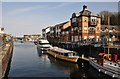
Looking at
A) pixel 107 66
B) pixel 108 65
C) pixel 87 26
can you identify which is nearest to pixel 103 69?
pixel 107 66

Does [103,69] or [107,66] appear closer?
[107,66]

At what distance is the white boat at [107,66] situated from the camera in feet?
85.5

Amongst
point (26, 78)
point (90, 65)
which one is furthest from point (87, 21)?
point (26, 78)

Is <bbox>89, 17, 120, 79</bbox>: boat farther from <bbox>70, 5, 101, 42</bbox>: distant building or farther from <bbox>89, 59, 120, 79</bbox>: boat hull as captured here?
<bbox>70, 5, 101, 42</bbox>: distant building

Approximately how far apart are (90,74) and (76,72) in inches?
105

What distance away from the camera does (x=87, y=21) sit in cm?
6494

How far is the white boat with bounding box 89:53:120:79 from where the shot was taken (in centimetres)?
2605

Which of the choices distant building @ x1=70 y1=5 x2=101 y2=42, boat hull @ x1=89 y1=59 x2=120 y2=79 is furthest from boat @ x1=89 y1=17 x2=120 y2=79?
distant building @ x1=70 y1=5 x2=101 y2=42

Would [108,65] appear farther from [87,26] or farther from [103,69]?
[87,26]

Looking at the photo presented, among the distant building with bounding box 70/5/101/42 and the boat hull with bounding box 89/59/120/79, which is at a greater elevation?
the distant building with bounding box 70/5/101/42

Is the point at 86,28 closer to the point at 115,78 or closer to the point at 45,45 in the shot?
the point at 45,45

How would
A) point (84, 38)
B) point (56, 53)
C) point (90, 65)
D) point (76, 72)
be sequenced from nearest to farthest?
point (76, 72), point (90, 65), point (56, 53), point (84, 38)

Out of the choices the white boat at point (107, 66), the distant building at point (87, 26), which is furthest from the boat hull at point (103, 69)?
the distant building at point (87, 26)

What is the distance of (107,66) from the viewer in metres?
28.3
